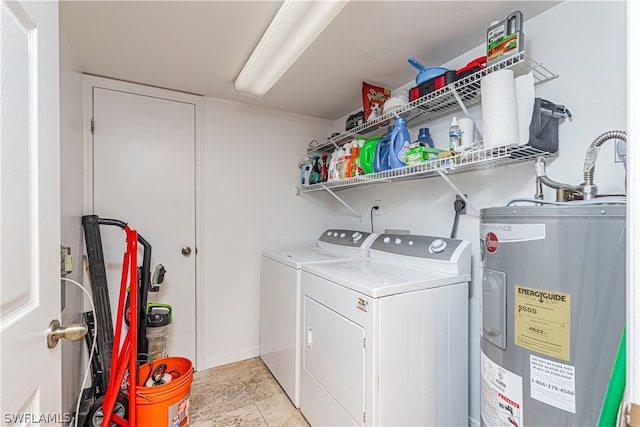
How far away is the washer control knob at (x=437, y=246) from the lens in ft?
5.41

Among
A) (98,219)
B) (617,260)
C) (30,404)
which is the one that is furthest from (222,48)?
(617,260)

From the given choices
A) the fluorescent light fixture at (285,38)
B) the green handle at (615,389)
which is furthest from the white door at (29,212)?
the green handle at (615,389)

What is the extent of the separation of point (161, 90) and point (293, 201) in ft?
4.74

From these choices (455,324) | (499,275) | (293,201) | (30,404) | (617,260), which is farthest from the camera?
(293,201)

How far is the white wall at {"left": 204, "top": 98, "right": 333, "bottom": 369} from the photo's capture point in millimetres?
2488

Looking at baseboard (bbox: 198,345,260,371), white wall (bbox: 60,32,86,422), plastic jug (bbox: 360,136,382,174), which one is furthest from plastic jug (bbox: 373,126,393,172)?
baseboard (bbox: 198,345,260,371)

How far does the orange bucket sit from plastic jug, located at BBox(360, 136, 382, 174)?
171 centimetres

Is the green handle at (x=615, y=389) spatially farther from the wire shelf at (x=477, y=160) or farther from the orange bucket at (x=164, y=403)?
the orange bucket at (x=164, y=403)

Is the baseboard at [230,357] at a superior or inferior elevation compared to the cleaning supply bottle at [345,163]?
inferior

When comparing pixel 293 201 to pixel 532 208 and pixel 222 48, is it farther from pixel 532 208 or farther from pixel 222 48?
pixel 532 208

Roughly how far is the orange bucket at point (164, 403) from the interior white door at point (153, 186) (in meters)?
0.71

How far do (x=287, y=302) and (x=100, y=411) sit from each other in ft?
3.91

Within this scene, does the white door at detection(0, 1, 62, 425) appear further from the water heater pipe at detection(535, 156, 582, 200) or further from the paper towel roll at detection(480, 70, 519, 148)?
the water heater pipe at detection(535, 156, 582, 200)

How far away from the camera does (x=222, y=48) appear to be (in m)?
1.74
